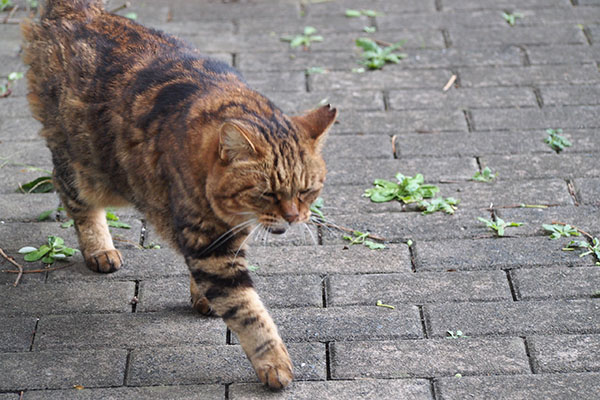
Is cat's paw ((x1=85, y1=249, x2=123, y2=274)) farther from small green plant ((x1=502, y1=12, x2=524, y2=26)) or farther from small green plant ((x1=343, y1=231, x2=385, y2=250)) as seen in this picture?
small green plant ((x1=502, y1=12, x2=524, y2=26))

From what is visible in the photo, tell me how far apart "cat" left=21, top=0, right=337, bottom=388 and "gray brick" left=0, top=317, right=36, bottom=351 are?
474 mm

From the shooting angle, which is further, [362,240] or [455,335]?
[362,240]

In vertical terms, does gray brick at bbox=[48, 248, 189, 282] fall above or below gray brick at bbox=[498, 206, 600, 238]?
below

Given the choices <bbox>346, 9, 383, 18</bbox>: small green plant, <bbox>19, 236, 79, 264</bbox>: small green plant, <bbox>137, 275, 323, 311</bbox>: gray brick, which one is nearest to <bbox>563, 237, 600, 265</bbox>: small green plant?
<bbox>137, 275, 323, 311</bbox>: gray brick

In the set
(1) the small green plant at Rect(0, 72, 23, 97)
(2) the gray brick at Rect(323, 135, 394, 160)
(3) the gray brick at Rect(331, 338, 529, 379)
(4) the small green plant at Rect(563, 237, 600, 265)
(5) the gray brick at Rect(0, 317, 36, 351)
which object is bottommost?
(1) the small green plant at Rect(0, 72, 23, 97)

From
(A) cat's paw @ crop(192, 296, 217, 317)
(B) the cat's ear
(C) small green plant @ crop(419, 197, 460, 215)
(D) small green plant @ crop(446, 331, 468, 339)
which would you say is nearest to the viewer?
(B) the cat's ear

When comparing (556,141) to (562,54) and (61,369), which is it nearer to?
→ (562,54)

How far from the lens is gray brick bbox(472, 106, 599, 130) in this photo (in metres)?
4.93

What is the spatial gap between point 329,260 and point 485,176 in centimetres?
114

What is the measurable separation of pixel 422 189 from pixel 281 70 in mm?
1652

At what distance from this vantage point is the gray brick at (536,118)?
493 centimetres

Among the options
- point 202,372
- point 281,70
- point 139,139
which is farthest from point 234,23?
point 202,372

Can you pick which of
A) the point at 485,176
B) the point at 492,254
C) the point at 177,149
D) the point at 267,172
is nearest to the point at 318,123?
the point at 267,172

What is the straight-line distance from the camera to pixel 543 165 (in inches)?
181
